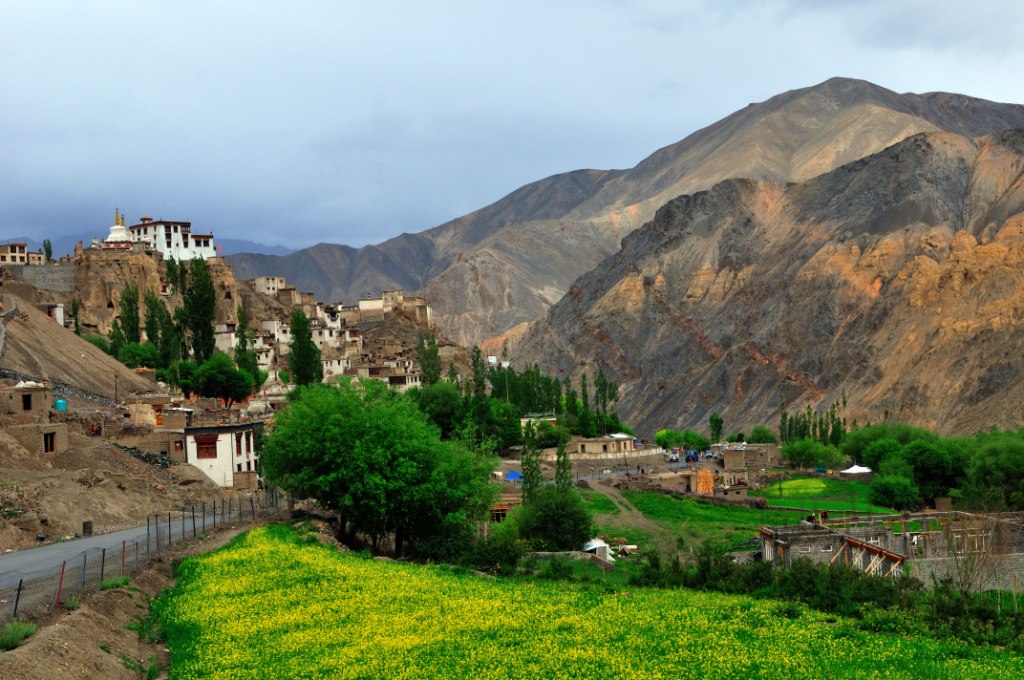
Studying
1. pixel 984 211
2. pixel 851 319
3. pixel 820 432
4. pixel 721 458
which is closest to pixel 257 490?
pixel 721 458

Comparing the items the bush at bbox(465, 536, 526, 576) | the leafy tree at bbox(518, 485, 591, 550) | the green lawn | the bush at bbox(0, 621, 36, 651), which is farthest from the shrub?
the green lawn

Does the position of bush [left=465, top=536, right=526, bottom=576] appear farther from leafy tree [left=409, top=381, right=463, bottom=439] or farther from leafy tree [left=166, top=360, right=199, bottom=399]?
leafy tree [left=166, top=360, right=199, bottom=399]

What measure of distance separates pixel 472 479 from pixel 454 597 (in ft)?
45.5

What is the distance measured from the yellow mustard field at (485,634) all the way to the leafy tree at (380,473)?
→ 23.1 feet

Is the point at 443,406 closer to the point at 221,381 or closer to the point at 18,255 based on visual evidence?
the point at 221,381

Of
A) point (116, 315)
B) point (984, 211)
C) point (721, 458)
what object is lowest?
point (721, 458)

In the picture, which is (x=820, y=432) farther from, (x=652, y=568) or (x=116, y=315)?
(x=652, y=568)

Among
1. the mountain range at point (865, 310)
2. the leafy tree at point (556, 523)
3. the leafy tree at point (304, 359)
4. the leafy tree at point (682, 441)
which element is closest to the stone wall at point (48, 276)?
the leafy tree at point (304, 359)

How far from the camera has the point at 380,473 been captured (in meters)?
41.6

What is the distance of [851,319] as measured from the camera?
536ft

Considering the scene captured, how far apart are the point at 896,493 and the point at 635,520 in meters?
24.4

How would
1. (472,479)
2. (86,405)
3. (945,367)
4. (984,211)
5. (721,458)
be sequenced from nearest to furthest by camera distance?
(472,479), (86,405), (721,458), (945,367), (984,211)

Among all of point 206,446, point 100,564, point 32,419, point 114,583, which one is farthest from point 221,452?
point 114,583

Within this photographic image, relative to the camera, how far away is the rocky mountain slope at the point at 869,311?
444 ft
